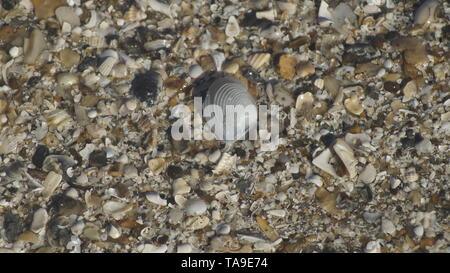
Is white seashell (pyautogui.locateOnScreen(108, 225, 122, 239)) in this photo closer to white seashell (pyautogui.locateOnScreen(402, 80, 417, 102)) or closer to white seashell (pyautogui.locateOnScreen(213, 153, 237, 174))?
white seashell (pyautogui.locateOnScreen(213, 153, 237, 174))

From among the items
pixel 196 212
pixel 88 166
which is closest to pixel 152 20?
pixel 88 166

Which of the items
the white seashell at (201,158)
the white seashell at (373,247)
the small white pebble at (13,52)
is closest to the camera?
the white seashell at (373,247)

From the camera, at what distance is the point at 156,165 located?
2826 millimetres

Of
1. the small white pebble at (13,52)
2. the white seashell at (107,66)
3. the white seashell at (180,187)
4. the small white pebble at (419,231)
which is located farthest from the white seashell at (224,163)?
the small white pebble at (13,52)

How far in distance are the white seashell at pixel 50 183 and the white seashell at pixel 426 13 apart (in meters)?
2.13

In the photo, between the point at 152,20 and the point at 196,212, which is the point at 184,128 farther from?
the point at 152,20

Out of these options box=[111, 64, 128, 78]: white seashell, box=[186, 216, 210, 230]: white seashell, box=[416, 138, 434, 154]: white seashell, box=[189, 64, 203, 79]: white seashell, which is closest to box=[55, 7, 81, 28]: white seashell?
box=[111, 64, 128, 78]: white seashell

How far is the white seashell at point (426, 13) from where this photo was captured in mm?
2965

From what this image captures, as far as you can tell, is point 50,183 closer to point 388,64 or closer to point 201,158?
point 201,158

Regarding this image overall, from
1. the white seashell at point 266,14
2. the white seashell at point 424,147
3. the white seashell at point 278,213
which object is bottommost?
the white seashell at point 278,213

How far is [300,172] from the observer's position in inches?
111

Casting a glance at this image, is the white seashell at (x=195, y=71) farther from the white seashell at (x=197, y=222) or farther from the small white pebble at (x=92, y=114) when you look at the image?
the white seashell at (x=197, y=222)

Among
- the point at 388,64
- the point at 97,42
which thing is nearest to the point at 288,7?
the point at 388,64

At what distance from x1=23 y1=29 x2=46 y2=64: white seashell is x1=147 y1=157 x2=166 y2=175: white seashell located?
0.87 m
